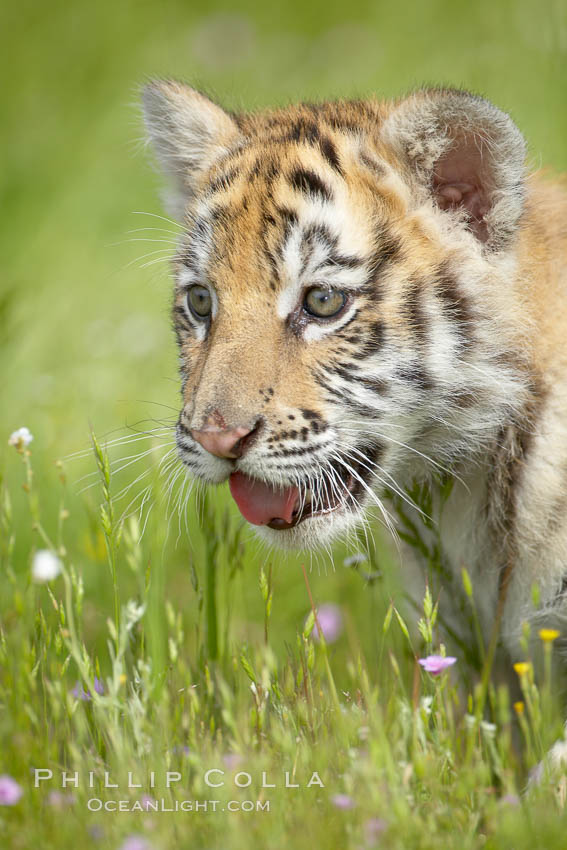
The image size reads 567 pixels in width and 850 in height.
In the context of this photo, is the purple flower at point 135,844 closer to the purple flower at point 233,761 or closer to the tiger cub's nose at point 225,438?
the purple flower at point 233,761

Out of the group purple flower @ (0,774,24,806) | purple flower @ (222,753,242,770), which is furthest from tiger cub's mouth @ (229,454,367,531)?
purple flower @ (0,774,24,806)

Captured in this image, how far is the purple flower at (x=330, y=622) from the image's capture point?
4.02 m

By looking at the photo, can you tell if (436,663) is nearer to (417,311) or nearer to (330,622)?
(417,311)

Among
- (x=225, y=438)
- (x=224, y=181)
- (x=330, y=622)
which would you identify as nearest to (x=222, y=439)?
(x=225, y=438)

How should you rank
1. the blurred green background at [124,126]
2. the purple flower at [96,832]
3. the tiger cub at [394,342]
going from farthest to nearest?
the blurred green background at [124,126] < the tiger cub at [394,342] < the purple flower at [96,832]

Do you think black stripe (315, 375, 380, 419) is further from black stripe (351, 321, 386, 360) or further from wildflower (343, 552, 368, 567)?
wildflower (343, 552, 368, 567)

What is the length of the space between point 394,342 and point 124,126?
7.91 m

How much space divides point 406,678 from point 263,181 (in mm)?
1771

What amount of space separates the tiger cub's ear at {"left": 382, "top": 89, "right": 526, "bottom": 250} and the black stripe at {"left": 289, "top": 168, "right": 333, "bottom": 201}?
0.29 m

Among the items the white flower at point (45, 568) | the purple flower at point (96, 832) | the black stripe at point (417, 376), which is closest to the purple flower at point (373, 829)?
the purple flower at point (96, 832)

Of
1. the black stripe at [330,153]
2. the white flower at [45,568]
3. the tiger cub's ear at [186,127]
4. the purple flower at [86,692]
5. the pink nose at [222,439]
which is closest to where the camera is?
the white flower at [45,568]

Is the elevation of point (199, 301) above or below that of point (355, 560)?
above

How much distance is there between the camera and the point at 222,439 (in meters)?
2.92

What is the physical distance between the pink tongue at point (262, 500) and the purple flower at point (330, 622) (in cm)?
90
